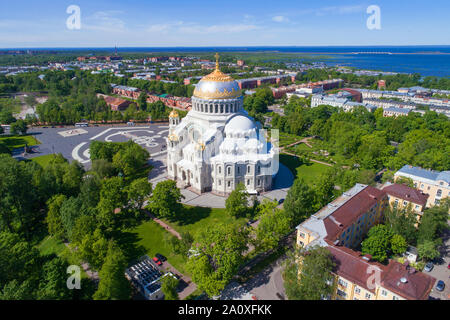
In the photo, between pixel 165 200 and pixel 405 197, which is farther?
pixel 165 200

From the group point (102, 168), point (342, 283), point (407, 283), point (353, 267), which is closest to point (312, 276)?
point (342, 283)

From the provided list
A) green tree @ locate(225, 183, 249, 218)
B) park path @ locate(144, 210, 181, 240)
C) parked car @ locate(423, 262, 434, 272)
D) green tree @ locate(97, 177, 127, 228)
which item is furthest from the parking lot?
parked car @ locate(423, 262, 434, 272)

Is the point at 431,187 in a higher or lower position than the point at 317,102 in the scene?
lower

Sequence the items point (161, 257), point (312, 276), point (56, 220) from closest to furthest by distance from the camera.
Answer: point (312, 276), point (161, 257), point (56, 220)

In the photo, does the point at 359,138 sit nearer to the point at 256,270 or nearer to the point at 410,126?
the point at 410,126

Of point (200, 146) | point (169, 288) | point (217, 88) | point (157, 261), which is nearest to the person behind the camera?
point (169, 288)

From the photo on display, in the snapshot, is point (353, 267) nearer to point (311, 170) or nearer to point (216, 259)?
point (216, 259)
